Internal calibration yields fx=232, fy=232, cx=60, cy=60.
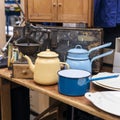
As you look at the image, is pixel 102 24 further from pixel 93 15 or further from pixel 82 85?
pixel 82 85

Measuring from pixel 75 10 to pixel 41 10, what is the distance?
0.33 meters

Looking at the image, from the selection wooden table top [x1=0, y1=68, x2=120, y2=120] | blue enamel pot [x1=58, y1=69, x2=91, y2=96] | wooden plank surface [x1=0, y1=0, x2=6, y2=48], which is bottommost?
wooden table top [x1=0, y1=68, x2=120, y2=120]

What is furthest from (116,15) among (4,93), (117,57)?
(4,93)

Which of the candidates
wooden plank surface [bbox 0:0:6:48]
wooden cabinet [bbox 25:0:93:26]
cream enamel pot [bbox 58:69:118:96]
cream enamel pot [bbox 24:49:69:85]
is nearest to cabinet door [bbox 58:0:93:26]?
wooden cabinet [bbox 25:0:93:26]

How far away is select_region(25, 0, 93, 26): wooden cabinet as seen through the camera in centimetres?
169

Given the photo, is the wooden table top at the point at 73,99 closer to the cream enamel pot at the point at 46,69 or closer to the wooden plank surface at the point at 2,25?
the cream enamel pot at the point at 46,69

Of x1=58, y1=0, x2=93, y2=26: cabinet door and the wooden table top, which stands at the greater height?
x1=58, y1=0, x2=93, y2=26: cabinet door

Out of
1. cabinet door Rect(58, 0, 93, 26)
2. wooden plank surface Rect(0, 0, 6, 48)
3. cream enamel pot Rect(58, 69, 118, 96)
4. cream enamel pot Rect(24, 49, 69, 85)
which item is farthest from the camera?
wooden plank surface Rect(0, 0, 6, 48)

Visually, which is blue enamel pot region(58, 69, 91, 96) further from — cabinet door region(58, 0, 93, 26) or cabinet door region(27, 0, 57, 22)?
cabinet door region(27, 0, 57, 22)

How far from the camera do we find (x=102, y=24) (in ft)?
5.86

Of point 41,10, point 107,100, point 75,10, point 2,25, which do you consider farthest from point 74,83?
point 2,25

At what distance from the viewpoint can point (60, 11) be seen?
1.80 meters

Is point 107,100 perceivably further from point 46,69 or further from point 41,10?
point 41,10

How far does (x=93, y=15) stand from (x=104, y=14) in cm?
8
